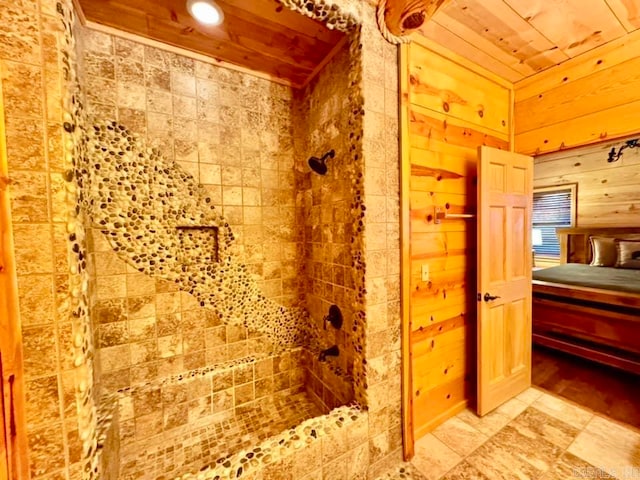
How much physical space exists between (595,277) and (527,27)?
2902 millimetres

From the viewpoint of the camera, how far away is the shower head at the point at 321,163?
162 cm

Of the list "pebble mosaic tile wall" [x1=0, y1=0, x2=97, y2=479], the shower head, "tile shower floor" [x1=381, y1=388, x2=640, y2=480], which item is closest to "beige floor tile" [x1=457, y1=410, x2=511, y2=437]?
"tile shower floor" [x1=381, y1=388, x2=640, y2=480]

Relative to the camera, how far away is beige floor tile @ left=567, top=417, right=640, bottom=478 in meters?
1.36

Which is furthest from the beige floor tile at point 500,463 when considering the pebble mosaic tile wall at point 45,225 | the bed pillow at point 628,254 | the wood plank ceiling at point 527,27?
the bed pillow at point 628,254

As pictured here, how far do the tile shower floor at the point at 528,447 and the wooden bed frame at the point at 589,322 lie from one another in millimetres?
891

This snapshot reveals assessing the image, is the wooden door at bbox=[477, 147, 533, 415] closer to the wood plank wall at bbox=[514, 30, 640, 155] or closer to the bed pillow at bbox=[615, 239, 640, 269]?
the wood plank wall at bbox=[514, 30, 640, 155]

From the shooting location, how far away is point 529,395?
6.48 feet

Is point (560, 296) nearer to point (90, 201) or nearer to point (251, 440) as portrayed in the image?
point (251, 440)

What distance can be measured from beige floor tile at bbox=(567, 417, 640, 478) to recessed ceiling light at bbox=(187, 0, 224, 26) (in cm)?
318

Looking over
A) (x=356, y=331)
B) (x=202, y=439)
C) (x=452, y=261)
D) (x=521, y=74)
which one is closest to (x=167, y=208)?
(x=356, y=331)

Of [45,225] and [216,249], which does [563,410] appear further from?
[45,225]

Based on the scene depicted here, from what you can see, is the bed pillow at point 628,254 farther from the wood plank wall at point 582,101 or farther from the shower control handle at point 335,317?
the shower control handle at point 335,317

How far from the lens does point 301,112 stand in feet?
6.44

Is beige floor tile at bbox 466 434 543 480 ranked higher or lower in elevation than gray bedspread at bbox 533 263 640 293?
lower
